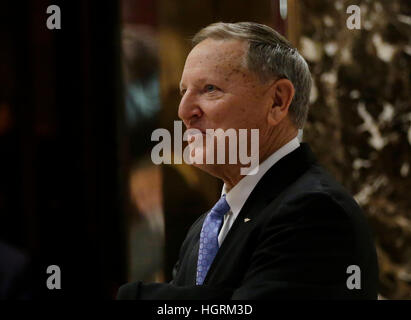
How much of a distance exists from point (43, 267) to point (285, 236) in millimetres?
599

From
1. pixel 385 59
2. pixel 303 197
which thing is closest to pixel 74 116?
pixel 303 197

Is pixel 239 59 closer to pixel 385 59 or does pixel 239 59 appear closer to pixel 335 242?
pixel 335 242

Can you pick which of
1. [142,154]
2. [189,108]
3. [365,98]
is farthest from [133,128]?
[365,98]

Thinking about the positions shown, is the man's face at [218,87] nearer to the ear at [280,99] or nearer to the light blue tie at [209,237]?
the ear at [280,99]

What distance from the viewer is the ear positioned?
1.22m

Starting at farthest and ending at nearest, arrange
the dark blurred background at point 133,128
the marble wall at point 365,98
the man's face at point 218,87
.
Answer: the marble wall at point 365,98 < the dark blurred background at point 133,128 < the man's face at point 218,87

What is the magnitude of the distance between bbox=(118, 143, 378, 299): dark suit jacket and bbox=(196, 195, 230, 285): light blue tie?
3 cm

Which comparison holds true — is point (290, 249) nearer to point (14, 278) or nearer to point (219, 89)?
point (219, 89)

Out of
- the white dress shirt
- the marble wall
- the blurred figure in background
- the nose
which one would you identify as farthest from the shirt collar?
the marble wall

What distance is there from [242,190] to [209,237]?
11 centimetres

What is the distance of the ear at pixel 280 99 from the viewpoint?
1218 millimetres

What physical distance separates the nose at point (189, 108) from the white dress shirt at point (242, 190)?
6.1 inches

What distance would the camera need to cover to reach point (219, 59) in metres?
1.18

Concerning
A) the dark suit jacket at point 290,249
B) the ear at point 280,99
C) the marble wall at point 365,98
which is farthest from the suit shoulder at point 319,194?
the marble wall at point 365,98
